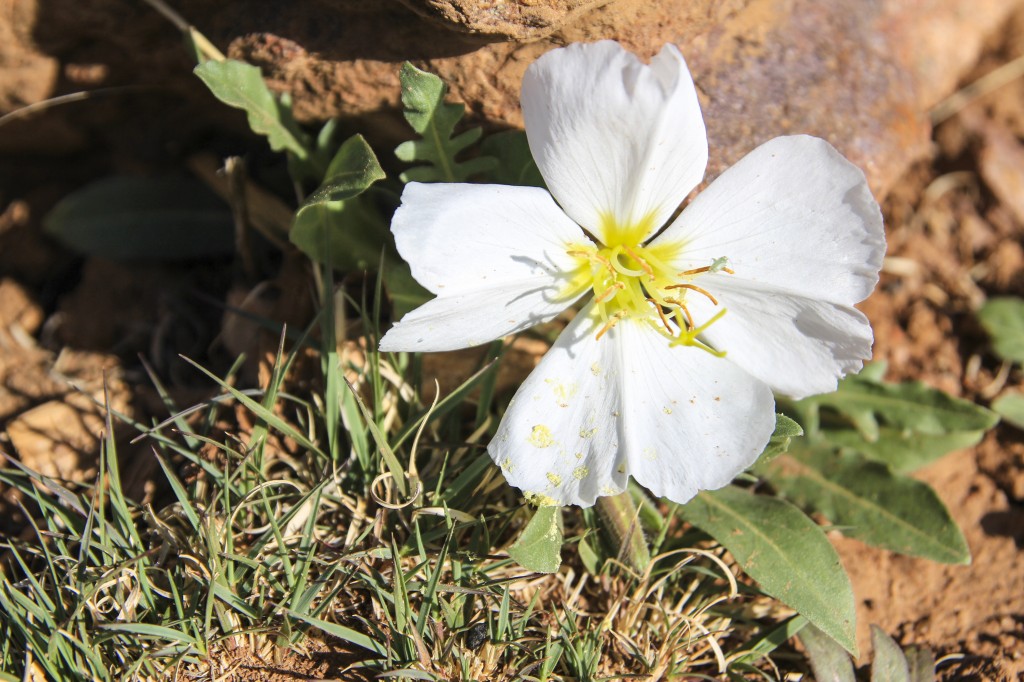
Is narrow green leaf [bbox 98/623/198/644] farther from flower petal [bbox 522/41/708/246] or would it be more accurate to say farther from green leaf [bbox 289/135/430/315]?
flower petal [bbox 522/41/708/246]

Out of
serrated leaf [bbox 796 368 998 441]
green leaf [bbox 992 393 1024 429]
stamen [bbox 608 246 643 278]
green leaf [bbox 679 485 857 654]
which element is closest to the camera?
stamen [bbox 608 246 643 278]

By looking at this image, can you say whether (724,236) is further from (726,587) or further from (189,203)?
(189,203)

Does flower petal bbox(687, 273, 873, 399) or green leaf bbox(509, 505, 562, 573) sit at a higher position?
flower petal bbox(687, 273, 873, 399)

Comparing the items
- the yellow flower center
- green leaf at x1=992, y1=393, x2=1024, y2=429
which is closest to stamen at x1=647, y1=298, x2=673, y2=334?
the yellow flower center

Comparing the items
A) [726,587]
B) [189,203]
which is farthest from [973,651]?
[189,203]

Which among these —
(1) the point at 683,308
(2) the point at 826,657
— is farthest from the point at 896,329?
(1) the point at 683,308

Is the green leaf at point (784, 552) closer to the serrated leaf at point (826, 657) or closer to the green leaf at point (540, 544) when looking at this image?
the serrated leaf at point (826, 657)

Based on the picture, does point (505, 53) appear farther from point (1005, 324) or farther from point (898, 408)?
point (1005, 324)
